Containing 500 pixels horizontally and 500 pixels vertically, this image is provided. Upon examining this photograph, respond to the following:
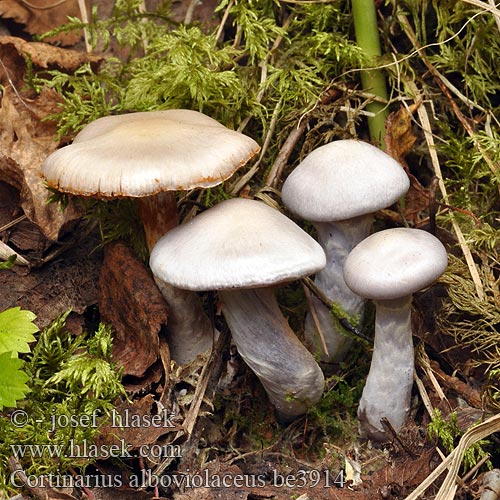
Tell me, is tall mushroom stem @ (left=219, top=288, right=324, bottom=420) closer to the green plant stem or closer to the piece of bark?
the piece of bark

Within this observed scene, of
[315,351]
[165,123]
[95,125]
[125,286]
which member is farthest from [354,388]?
[95,125]

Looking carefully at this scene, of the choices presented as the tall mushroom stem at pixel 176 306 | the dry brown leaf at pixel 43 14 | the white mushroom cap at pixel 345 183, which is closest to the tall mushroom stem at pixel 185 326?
the tall mushroom stem at pixel 176 306

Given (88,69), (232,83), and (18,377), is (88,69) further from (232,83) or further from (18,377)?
(18,377)

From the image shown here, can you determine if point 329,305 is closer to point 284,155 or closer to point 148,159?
point 284,155

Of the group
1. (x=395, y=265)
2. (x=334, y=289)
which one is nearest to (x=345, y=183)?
(x=395, y=265)

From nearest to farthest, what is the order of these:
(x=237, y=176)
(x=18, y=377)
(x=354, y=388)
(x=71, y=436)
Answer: (x=18, y=377) → (x=71, y=436) → (x=354, y=388) → (x=237, y=176)
